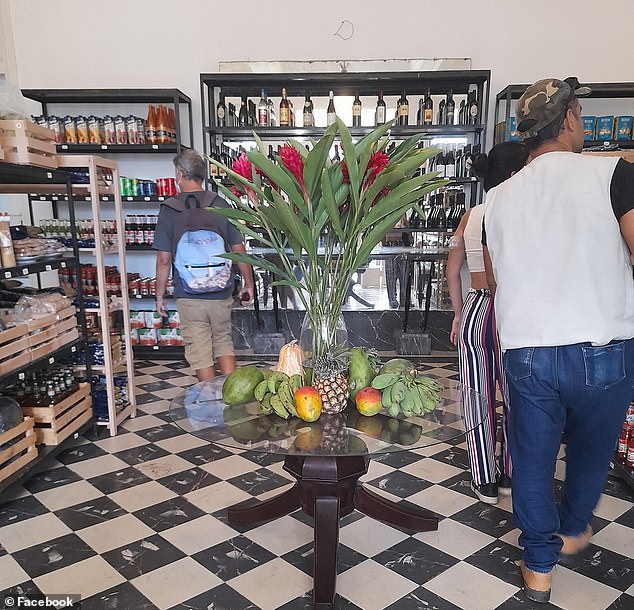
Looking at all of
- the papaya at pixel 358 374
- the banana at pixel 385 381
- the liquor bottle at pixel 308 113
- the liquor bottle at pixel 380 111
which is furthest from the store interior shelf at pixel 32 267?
the liquor bottle at pixel 380 111

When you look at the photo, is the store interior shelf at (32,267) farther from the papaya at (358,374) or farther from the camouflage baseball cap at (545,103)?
the camouflage baseball cap at (545,103)

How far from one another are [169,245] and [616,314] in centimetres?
248

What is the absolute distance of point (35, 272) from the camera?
8.83 ft

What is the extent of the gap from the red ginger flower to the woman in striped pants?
1.05m

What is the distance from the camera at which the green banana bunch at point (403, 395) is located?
1.64 metres

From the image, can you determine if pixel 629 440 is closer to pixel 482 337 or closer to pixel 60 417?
pixel 482 337

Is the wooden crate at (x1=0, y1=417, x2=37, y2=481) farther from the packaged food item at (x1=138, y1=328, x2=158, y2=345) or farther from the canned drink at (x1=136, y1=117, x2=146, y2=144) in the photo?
the canned drink at (x1=136, y1=117, x2=146, y2=144)

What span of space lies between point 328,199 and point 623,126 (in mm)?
4586

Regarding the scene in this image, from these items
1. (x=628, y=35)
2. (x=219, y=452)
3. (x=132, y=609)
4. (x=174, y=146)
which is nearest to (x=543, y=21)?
(x=628, y=35)

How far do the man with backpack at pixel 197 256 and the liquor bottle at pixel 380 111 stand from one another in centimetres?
254

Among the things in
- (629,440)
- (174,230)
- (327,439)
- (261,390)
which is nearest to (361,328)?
(174,230)

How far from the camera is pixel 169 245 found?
10.6ft

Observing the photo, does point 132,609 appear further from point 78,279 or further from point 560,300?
point 78,279

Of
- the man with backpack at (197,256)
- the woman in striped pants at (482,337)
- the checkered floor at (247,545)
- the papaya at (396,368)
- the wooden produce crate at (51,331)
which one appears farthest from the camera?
the man with backpack at (197,256)
